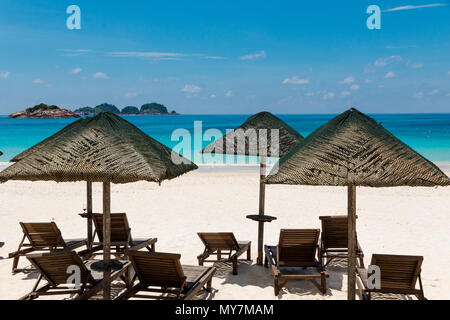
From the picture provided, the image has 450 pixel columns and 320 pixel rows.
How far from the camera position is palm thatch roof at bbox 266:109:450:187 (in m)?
4.01

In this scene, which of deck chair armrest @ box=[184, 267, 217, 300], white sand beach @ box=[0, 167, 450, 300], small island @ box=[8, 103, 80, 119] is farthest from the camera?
small island @ box=[8, 103, 80, 119]

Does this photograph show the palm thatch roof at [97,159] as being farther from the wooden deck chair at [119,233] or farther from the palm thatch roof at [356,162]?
the wooden deck chair at [119,233]

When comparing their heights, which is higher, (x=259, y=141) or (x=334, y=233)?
(x=259, y=141)

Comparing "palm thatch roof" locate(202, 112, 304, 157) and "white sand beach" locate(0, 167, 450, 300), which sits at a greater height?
"palm thatch roof" locate(202, 112, 304, 157)

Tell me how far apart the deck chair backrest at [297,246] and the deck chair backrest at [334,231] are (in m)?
0.83

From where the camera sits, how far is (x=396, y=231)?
952 cm

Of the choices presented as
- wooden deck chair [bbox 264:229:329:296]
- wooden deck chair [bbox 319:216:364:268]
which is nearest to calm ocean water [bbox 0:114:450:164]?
wooden deck chair [bbox 319:216:364:268]

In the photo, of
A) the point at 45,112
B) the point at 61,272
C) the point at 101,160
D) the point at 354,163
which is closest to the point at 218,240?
the point at 61,272

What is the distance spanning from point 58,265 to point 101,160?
1628 millimetres

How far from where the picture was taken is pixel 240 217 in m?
11.0

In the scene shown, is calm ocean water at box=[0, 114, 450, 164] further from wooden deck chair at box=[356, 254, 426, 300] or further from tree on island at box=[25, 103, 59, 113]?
wooden deck chair at box=[356, 254, 426, 300]

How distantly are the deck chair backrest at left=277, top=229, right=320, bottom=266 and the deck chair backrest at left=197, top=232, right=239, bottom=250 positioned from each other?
0.95m

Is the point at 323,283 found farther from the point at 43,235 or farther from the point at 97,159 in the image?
the point at 43,235
